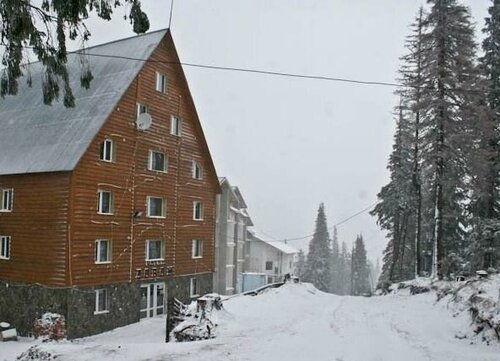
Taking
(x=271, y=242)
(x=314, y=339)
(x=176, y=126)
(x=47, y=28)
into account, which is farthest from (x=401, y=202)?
→ (x=47, y=28)

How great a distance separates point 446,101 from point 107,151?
1812 centimetres

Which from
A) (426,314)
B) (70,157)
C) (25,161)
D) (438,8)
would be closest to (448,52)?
(438,8)

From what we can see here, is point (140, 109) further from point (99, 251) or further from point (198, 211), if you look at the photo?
point (198, 211)

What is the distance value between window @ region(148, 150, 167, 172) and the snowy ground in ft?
34.6

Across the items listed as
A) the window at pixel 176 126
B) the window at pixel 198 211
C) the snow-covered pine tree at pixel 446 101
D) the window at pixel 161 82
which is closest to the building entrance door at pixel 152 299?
the window at pixel 198 211

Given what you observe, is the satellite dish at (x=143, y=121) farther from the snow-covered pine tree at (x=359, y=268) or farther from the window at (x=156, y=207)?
the snow-covered pine tree at (x=359, y=268)

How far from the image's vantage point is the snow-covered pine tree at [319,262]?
6888 centimetres

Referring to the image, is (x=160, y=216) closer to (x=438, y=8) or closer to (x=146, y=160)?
(x=146, y=160)

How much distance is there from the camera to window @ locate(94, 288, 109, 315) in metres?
23.1

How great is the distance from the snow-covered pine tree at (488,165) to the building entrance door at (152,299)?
58.4 ft

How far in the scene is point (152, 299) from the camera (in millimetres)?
27047

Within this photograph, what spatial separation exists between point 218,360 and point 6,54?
6854 mm

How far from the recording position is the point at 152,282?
26.9 metres

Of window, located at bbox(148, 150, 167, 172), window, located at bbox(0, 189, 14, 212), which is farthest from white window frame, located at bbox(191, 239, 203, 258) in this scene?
window, located at bbox(0, 189, 14, 212)
